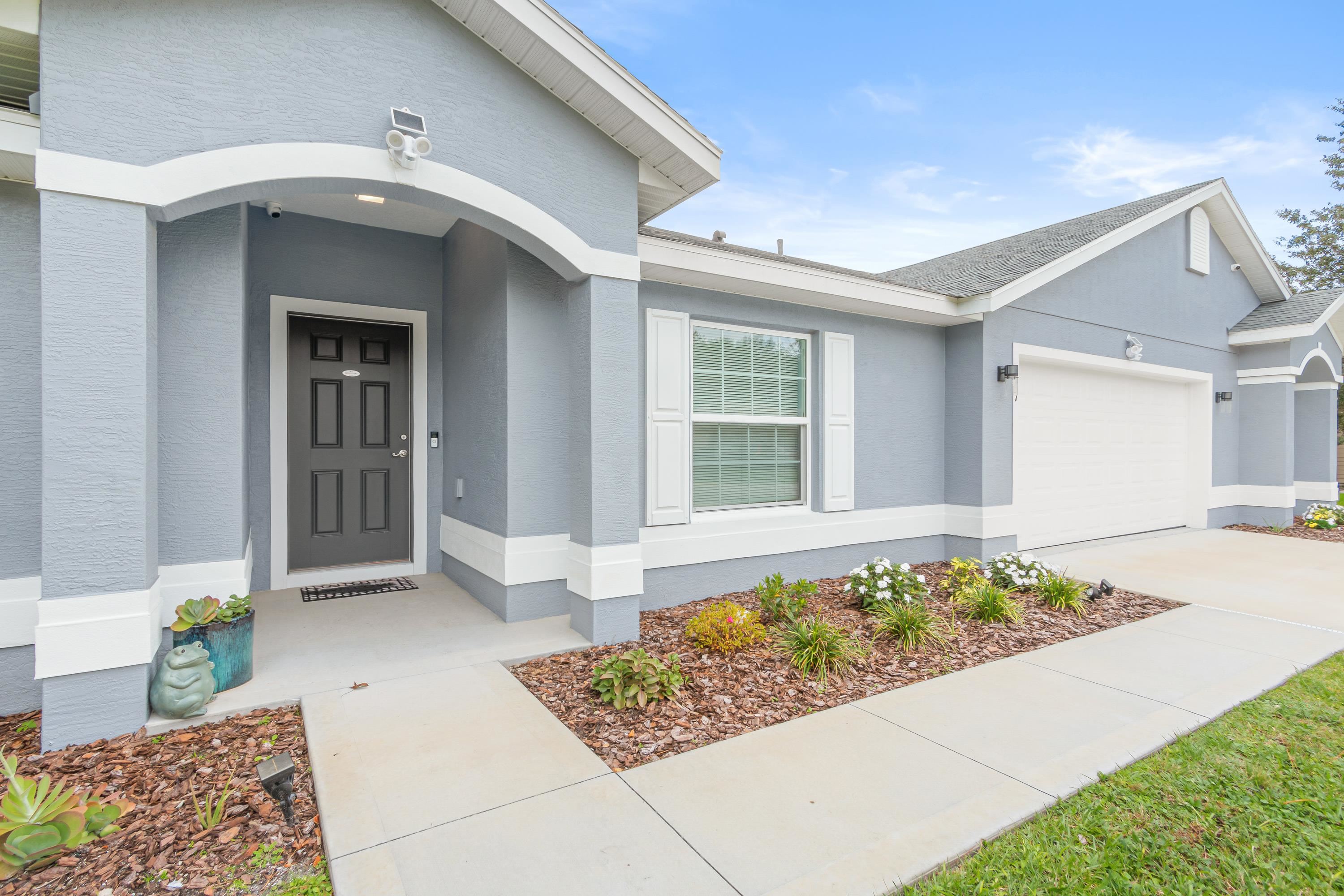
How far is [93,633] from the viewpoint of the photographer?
8.77ft

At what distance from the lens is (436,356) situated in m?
5.73

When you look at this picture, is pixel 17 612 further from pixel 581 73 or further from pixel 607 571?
pixel 581 73

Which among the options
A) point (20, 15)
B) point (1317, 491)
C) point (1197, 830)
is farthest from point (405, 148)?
point (1317, 491)

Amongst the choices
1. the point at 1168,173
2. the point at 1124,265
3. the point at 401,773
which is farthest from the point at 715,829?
the point at 1168,173

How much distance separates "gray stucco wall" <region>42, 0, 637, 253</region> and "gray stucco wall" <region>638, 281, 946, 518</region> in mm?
1553

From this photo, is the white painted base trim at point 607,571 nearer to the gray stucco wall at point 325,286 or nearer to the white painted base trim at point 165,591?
the white painted base trim at point 165,591

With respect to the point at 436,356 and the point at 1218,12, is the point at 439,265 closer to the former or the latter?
the point at 436,356

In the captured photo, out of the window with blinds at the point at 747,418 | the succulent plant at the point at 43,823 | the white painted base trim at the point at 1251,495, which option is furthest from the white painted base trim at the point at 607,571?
the white painted base trim at the point at 1251,495

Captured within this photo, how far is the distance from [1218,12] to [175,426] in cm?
1321

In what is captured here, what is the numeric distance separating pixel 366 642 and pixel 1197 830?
4.28 meters

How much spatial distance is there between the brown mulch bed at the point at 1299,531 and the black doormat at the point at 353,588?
448 inches

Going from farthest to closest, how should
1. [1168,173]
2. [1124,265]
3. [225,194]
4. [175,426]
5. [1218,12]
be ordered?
[1168,173], [1218,12], [1124,265], [175,426], [225,194]

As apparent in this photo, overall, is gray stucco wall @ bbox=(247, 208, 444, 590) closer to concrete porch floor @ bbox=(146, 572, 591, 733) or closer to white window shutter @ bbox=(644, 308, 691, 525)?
concrete porch floor @ bbox=(146, 572, 591, 733)

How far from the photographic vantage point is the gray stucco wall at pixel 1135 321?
20.8 feet
